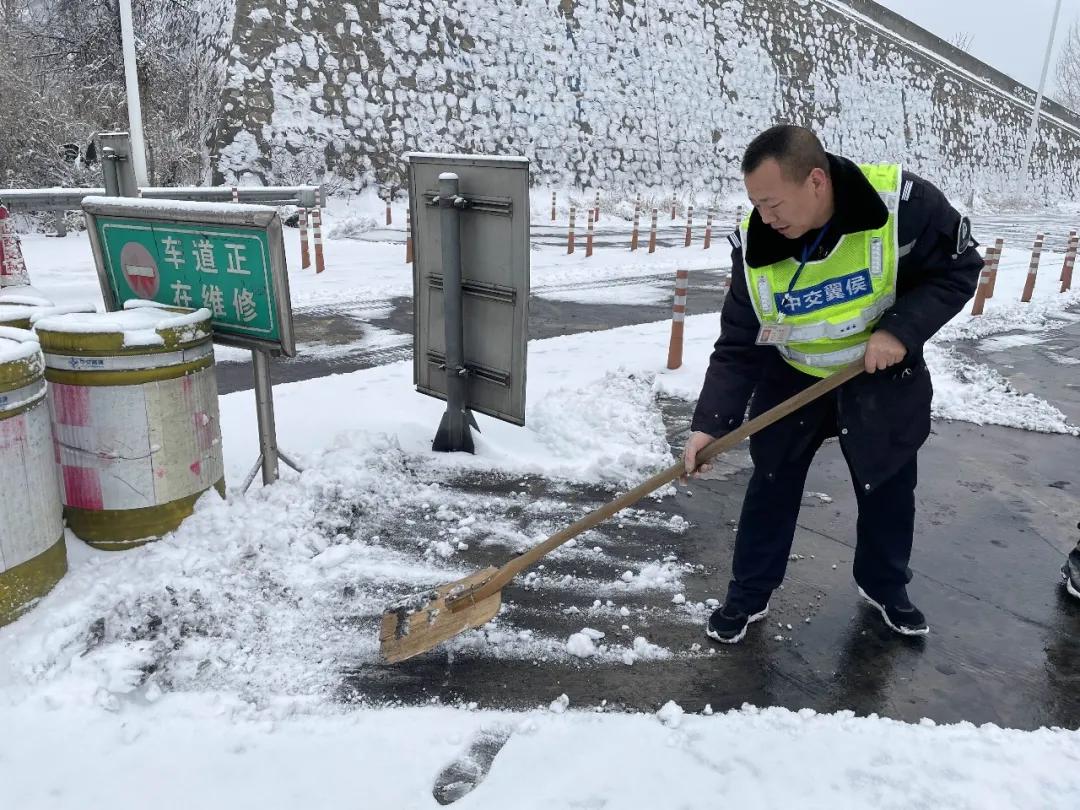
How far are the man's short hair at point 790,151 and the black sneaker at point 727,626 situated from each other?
5.44ft

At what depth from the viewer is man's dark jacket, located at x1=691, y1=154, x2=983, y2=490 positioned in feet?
8.12

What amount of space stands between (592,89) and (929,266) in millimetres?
23845

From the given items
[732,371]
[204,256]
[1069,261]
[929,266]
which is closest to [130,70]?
[204,256]

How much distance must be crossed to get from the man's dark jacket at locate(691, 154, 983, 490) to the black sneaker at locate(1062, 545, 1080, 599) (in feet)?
4.49

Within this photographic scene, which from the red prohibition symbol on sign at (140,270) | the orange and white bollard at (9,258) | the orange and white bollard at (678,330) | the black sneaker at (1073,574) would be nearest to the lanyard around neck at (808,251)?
the black sneaker at (1073,574)

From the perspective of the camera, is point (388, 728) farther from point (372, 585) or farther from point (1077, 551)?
point (1077, 551)

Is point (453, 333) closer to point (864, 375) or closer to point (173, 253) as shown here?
point (173, 253)

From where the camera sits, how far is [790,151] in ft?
7.64

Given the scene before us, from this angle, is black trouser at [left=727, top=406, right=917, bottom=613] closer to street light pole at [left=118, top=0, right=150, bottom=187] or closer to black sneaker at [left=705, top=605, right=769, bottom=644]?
black sneaker at [left=705, top=605, right=769, bottom=644]

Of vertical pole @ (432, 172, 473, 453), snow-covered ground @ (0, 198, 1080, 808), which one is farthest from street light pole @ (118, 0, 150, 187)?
snow-covered ground @ (0, 198, 1080, 808)

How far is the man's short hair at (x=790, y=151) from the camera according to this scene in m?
2.33

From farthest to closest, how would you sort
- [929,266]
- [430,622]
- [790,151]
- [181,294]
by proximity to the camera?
[181,294] → [430,622] → [929,266] → [790,151]

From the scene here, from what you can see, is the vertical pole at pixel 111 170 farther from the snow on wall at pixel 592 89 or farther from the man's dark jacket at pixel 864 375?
the snow on wall at pixel 592 89

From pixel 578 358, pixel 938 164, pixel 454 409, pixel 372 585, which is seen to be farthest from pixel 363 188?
pixel 938 164
